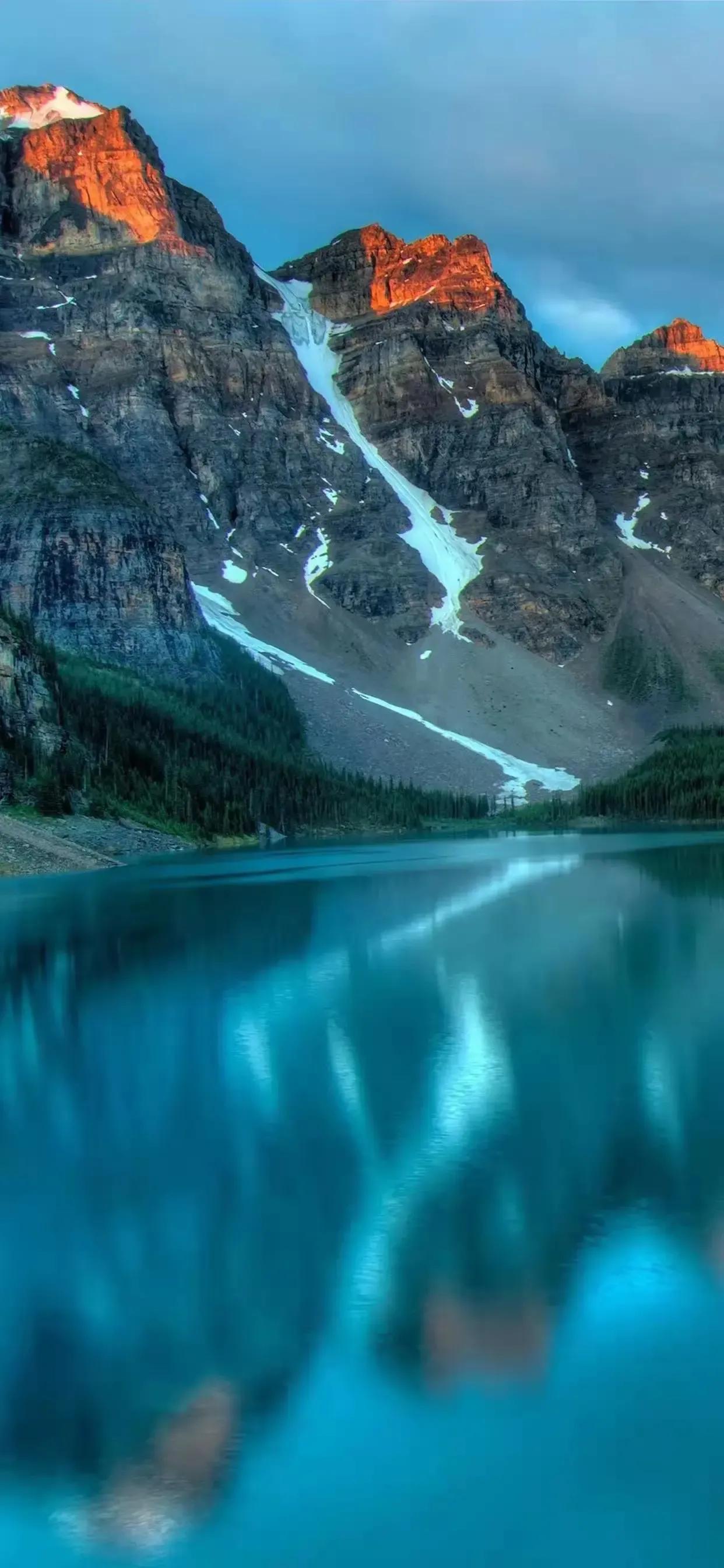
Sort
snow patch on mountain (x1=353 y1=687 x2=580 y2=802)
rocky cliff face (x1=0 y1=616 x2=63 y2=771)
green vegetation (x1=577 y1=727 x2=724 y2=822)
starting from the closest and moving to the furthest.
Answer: rocky cliff face (x1=0 y1=616 x2=63 y2=771) → green vegetation (x1=577 y1=727 x2=724 y2=822) → snow patch on mountain (x1=353 y1=687 x2=580 y2=802)

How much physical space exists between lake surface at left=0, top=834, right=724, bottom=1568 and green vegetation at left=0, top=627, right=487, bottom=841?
57416 mm

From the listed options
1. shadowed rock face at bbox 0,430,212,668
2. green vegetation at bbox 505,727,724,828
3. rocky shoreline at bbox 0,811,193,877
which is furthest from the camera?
shadowed rock face at bbox 0,430,212,668

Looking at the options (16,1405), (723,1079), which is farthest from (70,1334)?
(723,1079)

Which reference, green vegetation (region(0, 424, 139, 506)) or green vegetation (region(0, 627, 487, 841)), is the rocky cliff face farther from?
green vegetation (region(0, 424, 139, 506))

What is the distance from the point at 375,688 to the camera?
199m

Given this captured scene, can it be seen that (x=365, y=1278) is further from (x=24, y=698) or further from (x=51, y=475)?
(x=51, y=475)

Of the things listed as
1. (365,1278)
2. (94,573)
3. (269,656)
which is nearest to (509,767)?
(269,656)

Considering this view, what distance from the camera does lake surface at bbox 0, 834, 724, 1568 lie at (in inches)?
317

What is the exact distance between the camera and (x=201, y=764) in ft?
394

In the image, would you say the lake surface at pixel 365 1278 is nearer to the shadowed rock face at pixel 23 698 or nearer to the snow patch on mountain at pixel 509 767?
the shadowed rock face at pixel 23 698

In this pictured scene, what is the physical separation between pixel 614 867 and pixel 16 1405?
57067 mm

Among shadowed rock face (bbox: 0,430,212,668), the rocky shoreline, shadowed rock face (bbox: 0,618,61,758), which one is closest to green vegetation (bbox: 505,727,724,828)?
shadowed rock face (bbox: 0,430,212,668)

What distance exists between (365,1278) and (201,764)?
110m

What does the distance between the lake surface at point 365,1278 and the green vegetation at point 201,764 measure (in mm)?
57416
